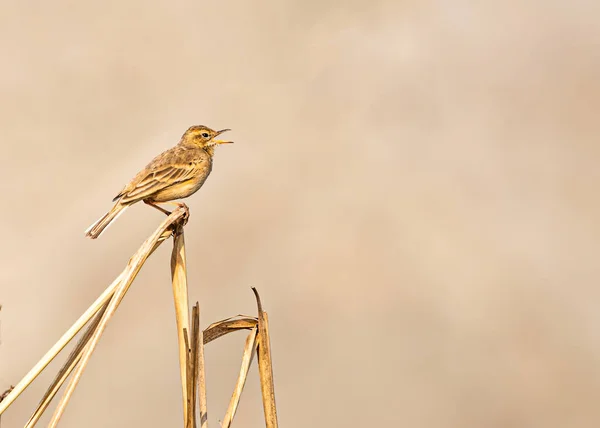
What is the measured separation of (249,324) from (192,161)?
226 cm

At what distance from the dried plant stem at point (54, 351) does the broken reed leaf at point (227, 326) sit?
537 millimetres

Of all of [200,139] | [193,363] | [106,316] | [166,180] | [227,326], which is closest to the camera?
[106,316]

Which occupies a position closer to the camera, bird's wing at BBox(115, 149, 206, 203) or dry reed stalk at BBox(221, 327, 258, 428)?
dry reed stalk at BBox(221, 327, 258, 428)

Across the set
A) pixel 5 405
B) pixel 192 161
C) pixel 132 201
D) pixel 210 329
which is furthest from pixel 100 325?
pixel 192 161

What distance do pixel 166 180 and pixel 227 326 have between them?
1837 mm

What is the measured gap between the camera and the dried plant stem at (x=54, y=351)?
7.01 feet

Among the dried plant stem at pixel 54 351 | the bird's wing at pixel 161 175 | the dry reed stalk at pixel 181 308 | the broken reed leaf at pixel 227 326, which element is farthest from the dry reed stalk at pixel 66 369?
the bird's wing at pixel 161 175

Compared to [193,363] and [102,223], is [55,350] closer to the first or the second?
[193,363]

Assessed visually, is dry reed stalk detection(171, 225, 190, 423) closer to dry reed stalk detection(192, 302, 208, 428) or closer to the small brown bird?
dry reed stalk detection(192, 302, 208, 428)

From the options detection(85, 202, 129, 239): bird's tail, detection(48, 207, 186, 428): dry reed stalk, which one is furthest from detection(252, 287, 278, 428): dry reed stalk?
detection(85, 202, 129, 239): bird's tail

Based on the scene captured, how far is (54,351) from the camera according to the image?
7.02ft

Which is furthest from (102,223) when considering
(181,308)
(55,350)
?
(55,350)

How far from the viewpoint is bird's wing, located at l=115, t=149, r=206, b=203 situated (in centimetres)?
421

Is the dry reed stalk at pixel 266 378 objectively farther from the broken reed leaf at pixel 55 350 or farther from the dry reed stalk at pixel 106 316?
the broken reed leaf at pixel 55 350
